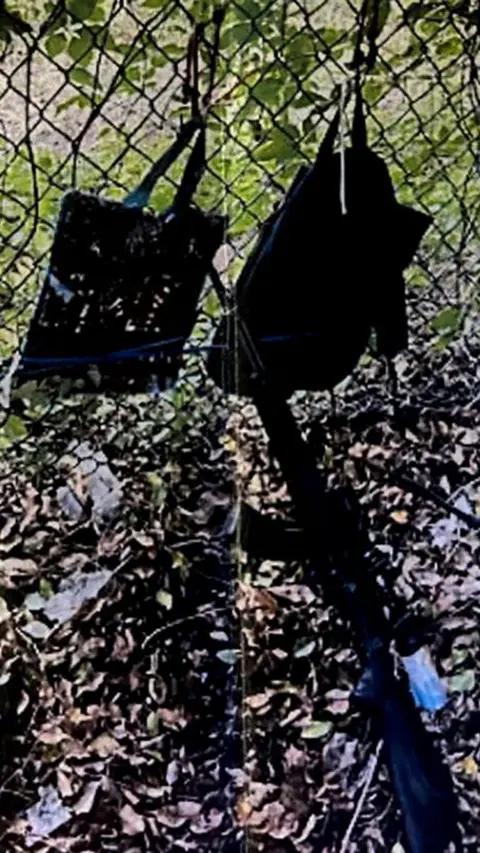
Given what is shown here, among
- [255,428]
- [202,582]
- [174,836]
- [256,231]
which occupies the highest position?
[256,231]

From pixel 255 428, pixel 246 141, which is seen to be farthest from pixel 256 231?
pixel 255 428

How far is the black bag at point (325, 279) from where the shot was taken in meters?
1.15

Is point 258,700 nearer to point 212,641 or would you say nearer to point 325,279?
point 212,641

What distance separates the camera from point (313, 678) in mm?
1177

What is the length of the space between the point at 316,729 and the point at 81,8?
728mm

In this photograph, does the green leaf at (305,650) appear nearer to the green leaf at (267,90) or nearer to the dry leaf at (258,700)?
the dry leaf at (258,700)

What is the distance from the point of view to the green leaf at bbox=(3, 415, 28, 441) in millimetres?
1115

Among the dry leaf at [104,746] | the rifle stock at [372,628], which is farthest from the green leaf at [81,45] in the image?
the dry leaf at [104,746]

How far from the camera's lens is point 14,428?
1120mm

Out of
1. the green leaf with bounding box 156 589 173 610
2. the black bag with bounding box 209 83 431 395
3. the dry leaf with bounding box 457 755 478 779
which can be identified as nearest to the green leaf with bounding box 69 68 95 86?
the black bag with bounding box 209 83 431 395

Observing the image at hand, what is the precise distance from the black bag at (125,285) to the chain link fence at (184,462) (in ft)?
0.05

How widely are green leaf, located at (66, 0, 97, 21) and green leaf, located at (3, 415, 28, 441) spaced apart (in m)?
0.38

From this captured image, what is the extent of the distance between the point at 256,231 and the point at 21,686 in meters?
0.51

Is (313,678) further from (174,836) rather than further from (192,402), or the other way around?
(192,402)
